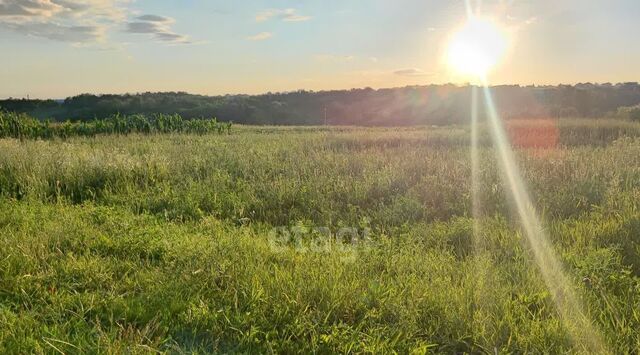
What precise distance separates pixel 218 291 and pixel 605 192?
587 cm

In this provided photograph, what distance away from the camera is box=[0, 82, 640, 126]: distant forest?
258ft

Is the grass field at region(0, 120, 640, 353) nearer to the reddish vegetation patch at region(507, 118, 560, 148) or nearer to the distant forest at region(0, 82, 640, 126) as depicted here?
the reddish vegetation patch at region(507, 118, 560, 148)

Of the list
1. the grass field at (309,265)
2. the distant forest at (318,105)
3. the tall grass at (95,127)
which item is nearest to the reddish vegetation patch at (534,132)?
the grass field at (309,265)

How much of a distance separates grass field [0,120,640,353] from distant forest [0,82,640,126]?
66994 mm

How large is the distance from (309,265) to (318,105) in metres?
95.1

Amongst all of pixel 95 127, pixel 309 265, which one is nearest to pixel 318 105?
pixel 95 127

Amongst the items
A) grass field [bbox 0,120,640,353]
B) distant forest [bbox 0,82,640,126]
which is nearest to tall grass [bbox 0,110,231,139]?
grass field [bbox 0,120,640,353]

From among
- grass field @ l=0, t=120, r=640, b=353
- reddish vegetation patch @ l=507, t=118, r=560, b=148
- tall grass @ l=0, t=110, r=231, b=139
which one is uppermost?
tall grass @ l=0, t=110, r=231, b=139

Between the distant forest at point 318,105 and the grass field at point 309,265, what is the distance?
67.0 metres

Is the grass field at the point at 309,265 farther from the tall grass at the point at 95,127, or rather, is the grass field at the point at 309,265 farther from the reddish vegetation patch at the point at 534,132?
the tall grass at the point at 95,127

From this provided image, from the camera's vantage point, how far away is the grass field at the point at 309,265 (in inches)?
125

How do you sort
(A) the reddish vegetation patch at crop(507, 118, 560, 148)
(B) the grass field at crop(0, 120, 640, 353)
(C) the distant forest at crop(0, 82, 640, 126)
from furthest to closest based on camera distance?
(C) the distant forest at crop(0, 82, 640, 126) < (A) the reddish vegetation patch at crop(507, 118, 560, 148) < (B) the grass field at crop(0, 120, 640, 353)

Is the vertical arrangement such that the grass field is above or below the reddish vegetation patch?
below

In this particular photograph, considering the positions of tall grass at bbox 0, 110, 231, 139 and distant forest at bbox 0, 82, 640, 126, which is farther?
distant forest at bbox 0, 82, 640, 126
